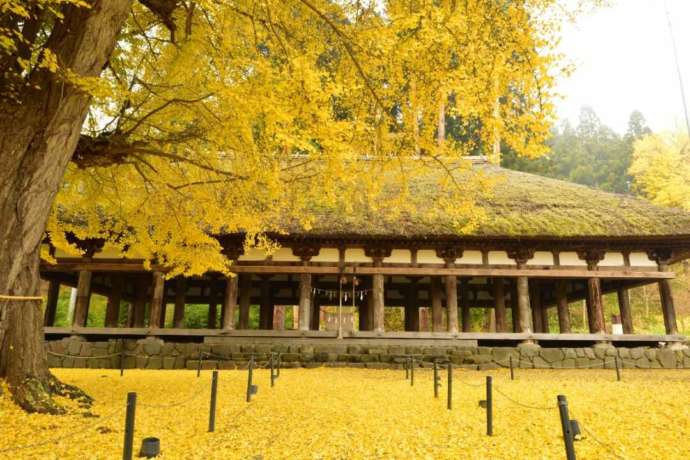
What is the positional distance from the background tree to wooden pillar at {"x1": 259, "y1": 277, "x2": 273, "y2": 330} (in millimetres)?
7933

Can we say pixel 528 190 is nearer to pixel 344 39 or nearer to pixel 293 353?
pixel 293 353

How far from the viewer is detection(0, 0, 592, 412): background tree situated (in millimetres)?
4562

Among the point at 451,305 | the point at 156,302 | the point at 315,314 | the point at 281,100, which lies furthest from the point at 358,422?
the point at 315,314

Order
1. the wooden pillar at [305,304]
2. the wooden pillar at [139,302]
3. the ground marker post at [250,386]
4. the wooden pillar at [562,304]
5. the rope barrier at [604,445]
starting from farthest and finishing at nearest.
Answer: the wooden pillar at [139,302] → the wooden pillar at [562,304] → the wooden pillar at [305,304] → the ground marker post at [250,386] → the rope barrier at [604,445]

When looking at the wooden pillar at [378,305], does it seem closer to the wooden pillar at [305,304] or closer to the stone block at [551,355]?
the wooden pillar at [305,304]

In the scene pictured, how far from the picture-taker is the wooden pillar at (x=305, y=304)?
11445mm

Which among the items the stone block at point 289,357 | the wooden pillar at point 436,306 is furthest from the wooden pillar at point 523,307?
the stone block at point 289,357

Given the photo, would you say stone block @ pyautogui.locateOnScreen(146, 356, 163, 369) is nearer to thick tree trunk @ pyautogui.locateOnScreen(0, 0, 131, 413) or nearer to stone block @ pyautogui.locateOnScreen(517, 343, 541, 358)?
thick tree trunk @ pyautogui.locateOnScreen(0, 0, 131, 413)

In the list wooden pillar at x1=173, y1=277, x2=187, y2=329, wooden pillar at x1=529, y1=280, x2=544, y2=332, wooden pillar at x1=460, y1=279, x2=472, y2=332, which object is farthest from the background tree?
wooden pillar at x1=529, y1=280, x2=544, y2=332

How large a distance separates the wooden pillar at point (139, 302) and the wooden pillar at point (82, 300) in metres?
2.86

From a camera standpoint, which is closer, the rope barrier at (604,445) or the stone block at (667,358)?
the rope barrier at (604,445)

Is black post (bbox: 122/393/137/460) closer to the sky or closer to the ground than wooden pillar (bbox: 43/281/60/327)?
closer to the ground

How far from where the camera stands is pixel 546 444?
176 inches

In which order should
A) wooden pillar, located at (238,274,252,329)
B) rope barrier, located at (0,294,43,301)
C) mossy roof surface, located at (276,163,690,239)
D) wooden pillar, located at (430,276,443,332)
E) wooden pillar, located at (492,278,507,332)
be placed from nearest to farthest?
rope barrier, located at (0,294,43,301) → mossy roof surface, located at (276,163,690,239) → wooden pillar, located at (430,276,443,332) → wooden pillar, located at (492,278,507,332) → wooden pillar, located at (238,274,252,329)
